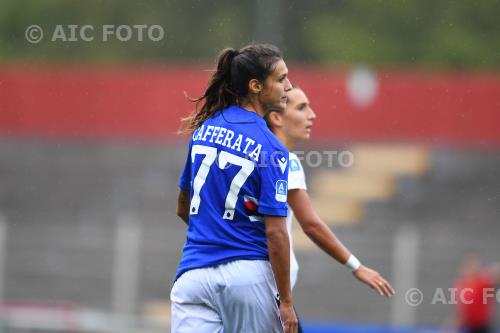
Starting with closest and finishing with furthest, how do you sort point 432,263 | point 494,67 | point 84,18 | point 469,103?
1. point 432,263
2. point 469,103
3. point 494,67
4. point 84,18

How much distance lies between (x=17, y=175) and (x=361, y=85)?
295 inches

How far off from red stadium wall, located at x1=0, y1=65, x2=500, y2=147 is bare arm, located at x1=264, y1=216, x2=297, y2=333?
43.1 feet

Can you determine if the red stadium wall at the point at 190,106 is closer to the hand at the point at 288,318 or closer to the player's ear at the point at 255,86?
the player's ear at the point at 255,86

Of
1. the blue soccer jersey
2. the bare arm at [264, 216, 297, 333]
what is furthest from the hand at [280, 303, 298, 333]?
the blue soccer jersey

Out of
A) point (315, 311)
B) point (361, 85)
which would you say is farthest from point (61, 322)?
Answer: point (361, 85)

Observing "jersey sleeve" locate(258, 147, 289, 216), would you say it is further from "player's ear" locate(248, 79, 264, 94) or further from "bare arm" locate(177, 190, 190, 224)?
"bare arm" locate(177, 190, 190, 224)

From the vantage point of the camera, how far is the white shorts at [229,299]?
4012mm

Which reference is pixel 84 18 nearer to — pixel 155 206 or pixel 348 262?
pixel 155 206

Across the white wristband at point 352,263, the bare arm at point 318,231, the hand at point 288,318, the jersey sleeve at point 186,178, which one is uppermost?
the jersey sleeve at point 186,178

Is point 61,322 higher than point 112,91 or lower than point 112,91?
lower

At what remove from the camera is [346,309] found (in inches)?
686
